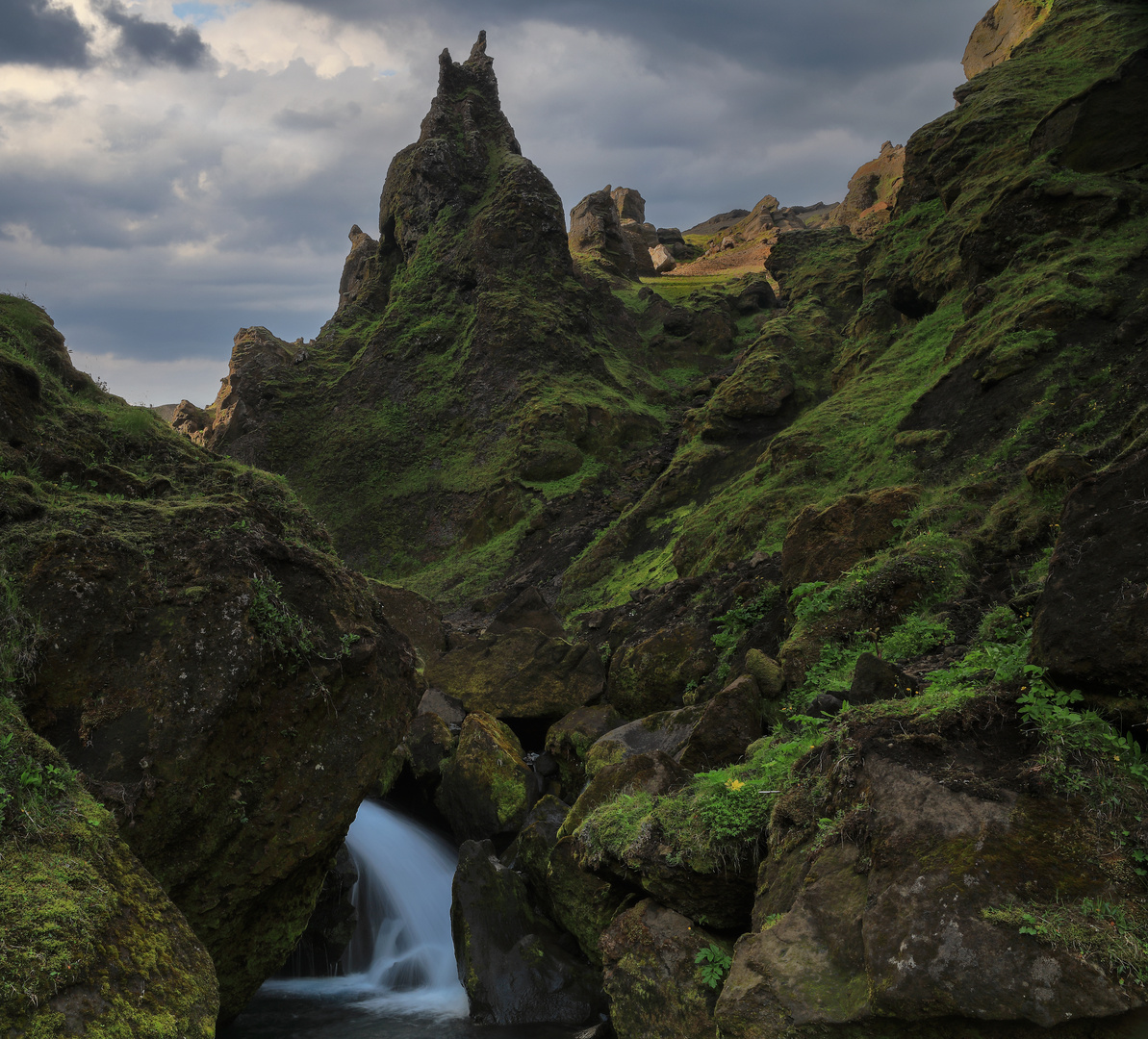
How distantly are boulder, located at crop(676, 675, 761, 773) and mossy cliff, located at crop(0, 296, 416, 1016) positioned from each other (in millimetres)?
3844

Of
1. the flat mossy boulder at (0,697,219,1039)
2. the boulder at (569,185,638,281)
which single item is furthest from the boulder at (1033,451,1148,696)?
the boulder at (569,185,638,281)

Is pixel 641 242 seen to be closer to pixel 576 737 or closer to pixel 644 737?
pixel 576 737

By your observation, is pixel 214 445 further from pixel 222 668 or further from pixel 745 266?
pixel 745 266

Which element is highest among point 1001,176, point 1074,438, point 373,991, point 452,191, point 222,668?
point 452,191

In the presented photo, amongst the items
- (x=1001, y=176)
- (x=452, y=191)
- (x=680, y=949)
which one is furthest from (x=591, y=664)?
(x=452, y=191)

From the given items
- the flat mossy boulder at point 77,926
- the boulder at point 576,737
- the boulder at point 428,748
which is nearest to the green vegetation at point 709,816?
the flat mossy boulder at point 77,926

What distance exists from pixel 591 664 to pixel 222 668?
33.8 ft

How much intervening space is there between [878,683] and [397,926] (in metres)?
9.46

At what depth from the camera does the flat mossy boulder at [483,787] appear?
1270 centimetres

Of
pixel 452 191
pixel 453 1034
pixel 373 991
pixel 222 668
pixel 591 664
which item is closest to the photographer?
pixel 222 668

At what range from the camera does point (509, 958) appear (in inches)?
364

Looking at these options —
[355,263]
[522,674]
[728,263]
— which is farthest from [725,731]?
[728,263]

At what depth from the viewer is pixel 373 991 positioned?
10719mm

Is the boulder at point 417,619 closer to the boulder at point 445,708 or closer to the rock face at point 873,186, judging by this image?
the boulder at point 445,708
